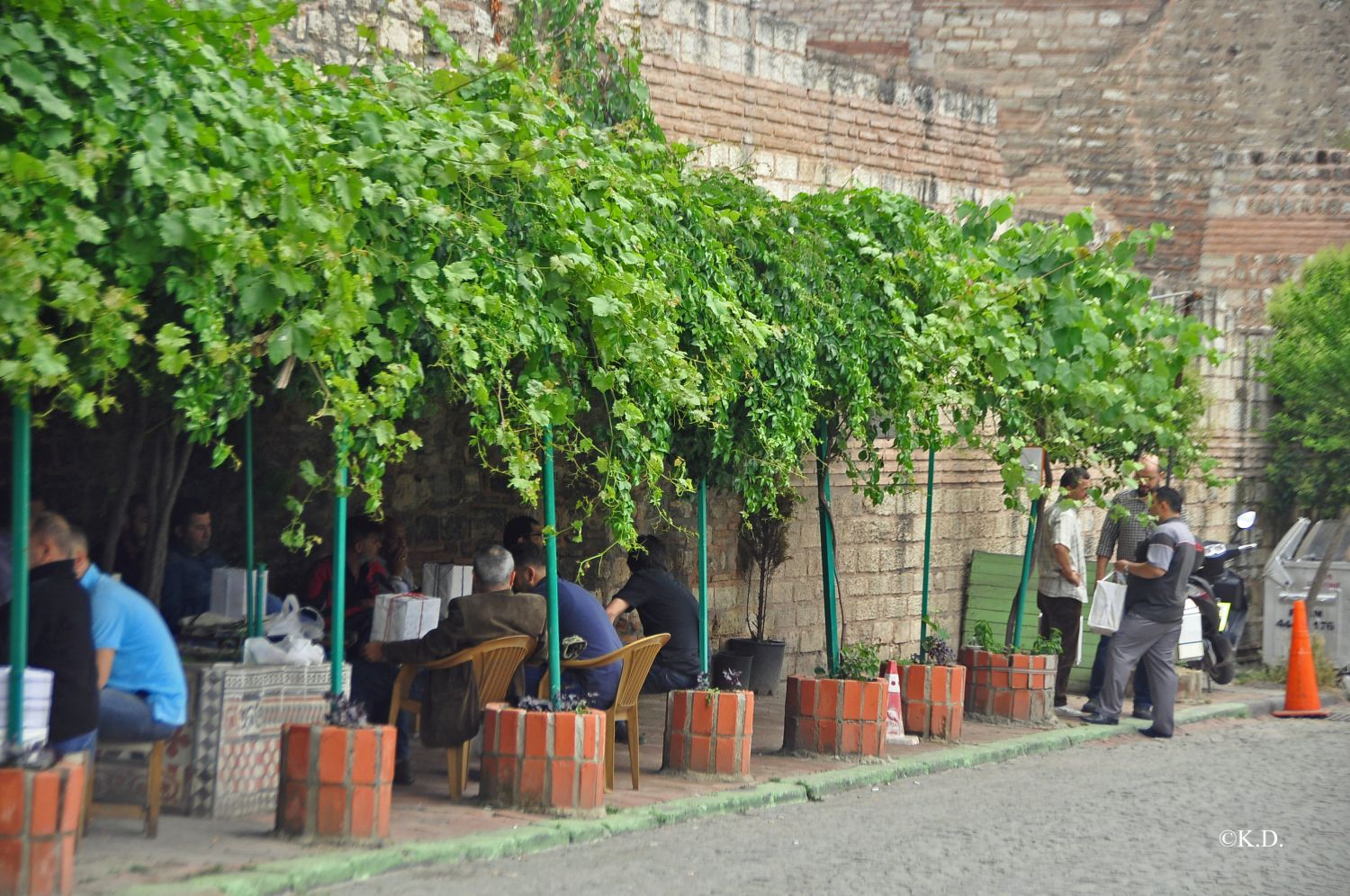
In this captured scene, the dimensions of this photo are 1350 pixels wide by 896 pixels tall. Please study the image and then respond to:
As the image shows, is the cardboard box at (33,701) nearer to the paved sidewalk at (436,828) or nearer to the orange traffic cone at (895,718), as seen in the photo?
the paved sidewalk at (436,828)

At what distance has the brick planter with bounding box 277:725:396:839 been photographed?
658cm

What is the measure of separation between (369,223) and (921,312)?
4.65m

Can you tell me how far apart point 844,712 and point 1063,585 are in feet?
11.8

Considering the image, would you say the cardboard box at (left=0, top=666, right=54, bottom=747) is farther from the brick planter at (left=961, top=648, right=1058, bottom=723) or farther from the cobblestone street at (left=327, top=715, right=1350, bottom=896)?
the brick planter at (left=961, top=648, right=1058, bottom=723)

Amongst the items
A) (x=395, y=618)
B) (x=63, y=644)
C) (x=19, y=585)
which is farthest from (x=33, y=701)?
(x=395, y=618)

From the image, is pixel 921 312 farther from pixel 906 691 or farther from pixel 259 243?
pixel 259 243

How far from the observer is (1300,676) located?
1357 centimetres

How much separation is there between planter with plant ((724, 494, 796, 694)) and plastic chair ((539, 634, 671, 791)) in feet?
14.1

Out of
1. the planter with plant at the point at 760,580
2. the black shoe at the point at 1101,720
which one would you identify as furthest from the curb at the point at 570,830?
the planter with plant at the point at 760,580

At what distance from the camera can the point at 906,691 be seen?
1080 centimetres

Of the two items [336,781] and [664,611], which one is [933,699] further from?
[336,781]

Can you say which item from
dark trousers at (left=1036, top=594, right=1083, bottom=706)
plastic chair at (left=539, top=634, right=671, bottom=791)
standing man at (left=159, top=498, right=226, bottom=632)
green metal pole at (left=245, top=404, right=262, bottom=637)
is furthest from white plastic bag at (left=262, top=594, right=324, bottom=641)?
dark trousers at (left=1036, top=594, right=1083, bottom=706)

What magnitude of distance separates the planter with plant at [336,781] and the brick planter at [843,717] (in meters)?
3.69

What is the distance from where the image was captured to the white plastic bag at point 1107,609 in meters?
11.8
